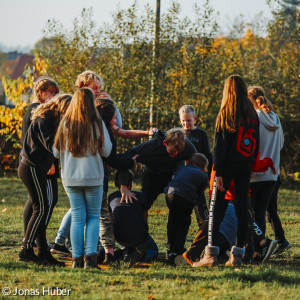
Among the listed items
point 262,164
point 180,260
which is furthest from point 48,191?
point 262,164

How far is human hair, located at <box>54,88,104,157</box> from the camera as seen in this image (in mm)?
5262

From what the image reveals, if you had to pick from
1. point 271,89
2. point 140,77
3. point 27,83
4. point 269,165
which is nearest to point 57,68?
point 27,83

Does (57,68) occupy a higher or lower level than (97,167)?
higher

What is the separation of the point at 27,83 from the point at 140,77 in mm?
3395

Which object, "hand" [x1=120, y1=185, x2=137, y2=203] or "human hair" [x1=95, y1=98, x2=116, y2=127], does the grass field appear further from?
"human hair" [x1=95, y1=98, x2=116, y2=127]

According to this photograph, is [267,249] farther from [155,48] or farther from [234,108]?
[155,48]

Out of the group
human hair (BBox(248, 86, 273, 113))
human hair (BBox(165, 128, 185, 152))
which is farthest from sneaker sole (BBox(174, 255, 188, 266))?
human hair (BBox(248, 86, 273, 113))

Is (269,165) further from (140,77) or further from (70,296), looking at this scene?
(140,77)

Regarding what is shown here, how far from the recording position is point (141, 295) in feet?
14.5

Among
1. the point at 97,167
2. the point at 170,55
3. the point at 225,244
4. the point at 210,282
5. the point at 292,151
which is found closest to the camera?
the point at 210,282

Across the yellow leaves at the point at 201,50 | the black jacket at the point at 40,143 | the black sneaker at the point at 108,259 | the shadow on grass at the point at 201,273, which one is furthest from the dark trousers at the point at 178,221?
the yellow leaves at the point at 201,50

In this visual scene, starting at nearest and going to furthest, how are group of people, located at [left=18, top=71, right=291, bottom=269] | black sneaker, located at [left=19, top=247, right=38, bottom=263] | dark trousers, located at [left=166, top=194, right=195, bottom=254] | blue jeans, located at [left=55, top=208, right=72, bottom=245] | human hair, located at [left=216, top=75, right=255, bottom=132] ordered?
group of people, located at [left=18, top=71, right=291, bottom=269] < human hair, located at [left=216, top=75, right=255, bottom=132] < black sneaker, located at [left=19, top=247, right=38, bottom=263] < dark trousers, located at [left=166, top=194, right=195, bottom=254] < blue jeans, located at [left=55, top=208, right=72, bottom=245]

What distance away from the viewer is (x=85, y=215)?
18.0 ft

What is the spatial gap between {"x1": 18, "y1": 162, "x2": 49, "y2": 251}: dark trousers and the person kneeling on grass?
2.53 ft
